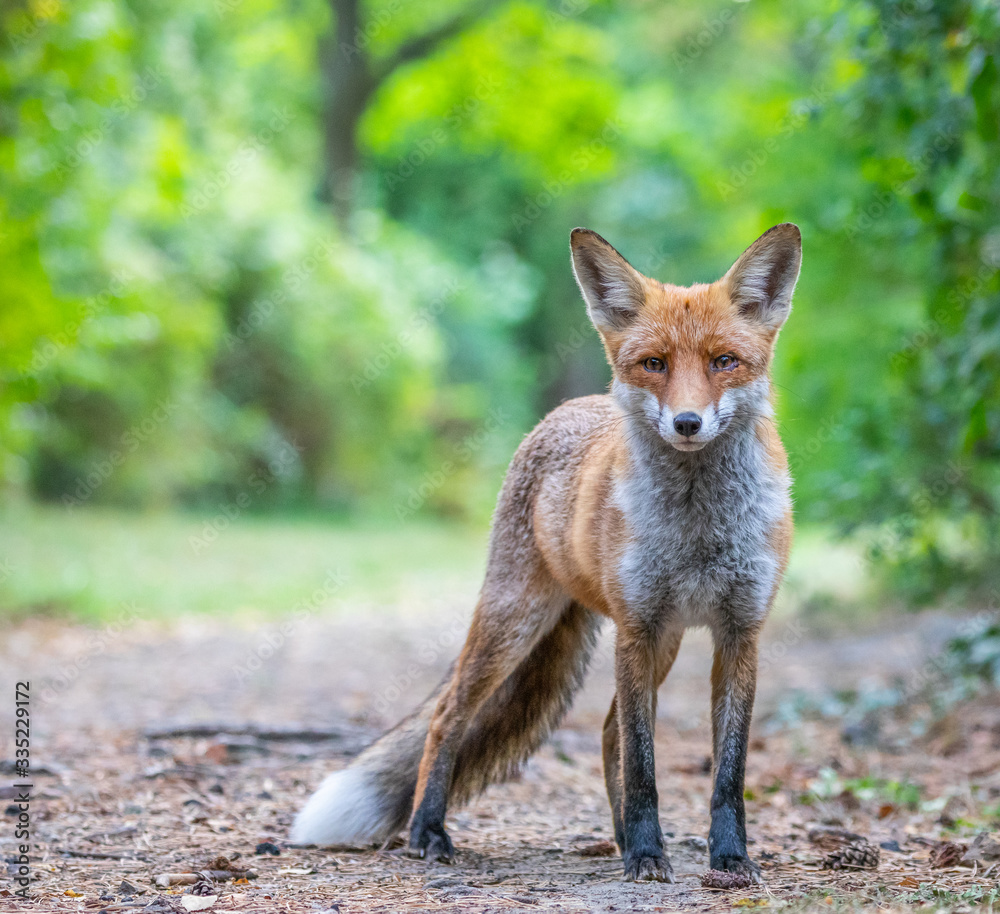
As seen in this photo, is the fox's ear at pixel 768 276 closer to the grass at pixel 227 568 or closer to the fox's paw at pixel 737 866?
the fox's paw at pixel 737 866

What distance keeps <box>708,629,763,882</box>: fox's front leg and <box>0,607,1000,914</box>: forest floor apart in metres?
0.14

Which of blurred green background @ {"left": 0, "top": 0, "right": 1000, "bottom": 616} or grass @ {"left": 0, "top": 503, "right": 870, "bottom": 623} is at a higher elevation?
blurred green background @ {"left": 0, "top": 0, "right": 1000, "bottom": 616}

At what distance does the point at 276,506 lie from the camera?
18891 mm

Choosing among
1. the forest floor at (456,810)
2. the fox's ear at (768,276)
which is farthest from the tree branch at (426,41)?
the fox's ear at (768,276)

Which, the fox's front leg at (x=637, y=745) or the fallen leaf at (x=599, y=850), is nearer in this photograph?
the fox's front leg at (x=637, y=745)

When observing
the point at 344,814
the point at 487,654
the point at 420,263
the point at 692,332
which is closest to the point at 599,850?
the point at 487,654

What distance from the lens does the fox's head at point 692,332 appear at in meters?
3.35

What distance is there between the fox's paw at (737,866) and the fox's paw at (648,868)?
0.15 m

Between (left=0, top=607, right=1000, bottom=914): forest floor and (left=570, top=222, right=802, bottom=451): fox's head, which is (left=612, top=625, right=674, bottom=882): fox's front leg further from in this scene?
(left=570, top=222, right=802, bottom=451): fox's head

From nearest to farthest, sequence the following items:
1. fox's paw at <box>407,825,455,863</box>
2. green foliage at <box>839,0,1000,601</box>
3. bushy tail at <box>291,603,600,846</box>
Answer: fox's paw at <box>407,825,455,863</box> → bushy tail at <box>291,603,600,846</box> → green foliage at <box>839,0,1000,601</box>

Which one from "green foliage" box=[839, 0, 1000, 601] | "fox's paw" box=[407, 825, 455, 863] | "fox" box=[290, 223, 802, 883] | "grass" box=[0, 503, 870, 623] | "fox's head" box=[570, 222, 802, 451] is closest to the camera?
"fox's head" box=[570, 222, 802, 451]

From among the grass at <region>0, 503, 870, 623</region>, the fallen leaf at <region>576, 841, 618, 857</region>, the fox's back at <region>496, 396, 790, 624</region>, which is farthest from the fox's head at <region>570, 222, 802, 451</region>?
the grass at <region>0, 503, 870, 623</region>

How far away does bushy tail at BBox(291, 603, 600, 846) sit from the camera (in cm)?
434

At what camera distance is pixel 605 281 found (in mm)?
3748
